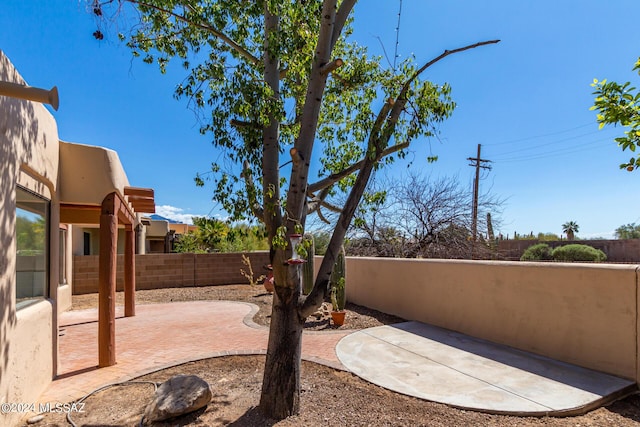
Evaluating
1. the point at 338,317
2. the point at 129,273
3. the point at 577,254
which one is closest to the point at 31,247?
the point at 129,273

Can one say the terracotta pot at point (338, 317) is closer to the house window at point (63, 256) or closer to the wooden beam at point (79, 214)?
the wooden beam at point (79, 214)

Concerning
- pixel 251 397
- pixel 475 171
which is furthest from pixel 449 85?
pixel 475 171

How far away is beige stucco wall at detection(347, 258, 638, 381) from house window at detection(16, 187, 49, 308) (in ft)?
22.3

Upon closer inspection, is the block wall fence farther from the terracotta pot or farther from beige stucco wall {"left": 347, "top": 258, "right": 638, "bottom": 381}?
the terracotta pot

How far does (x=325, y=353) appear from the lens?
5.70m

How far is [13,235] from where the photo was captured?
3.44 m

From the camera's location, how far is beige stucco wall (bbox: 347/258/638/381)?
4.51 meters

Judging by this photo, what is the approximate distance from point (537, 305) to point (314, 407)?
3.96 meters

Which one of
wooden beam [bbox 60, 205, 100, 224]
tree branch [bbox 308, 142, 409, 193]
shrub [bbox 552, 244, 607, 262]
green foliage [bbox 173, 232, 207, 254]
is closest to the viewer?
tree branch [bbox 308, 142, 409, 193]

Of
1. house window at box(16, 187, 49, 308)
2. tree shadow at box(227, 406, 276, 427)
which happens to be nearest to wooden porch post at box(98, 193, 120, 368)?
house window at box(16, 187, 49, 308)

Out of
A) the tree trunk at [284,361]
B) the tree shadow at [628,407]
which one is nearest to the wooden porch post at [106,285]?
the tree trunk at [284,361]

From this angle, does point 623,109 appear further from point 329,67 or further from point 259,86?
point 259,86

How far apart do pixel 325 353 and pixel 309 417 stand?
7.15 ft

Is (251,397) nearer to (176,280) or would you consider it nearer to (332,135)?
(332,135)
